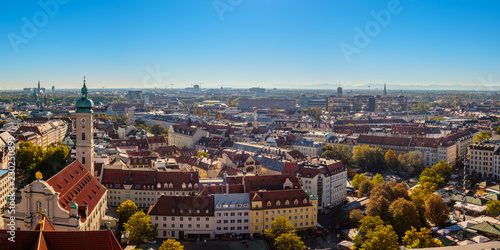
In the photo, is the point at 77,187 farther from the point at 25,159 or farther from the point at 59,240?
A: the point at 25,159

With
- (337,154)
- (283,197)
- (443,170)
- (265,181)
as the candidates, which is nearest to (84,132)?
(265,181)

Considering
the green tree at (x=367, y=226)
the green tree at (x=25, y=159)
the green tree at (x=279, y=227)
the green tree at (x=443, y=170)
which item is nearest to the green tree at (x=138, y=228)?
the green tree at (x=279, y=227)

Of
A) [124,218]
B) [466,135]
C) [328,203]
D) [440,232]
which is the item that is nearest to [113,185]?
[124,218]

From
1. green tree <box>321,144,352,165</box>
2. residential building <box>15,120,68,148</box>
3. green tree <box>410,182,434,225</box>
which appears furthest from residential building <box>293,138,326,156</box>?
residential building <box>15,120,68,148</box>

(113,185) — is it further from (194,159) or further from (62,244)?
(62,244)

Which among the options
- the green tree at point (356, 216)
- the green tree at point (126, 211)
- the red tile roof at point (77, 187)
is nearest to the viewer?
the red tile roof at point (77, 187)

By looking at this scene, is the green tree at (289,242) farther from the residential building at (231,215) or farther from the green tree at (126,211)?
the green tree at (126,211)

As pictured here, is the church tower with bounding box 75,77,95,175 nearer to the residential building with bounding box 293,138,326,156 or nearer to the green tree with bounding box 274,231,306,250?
the green tree with bounding box 274,231,306,250
